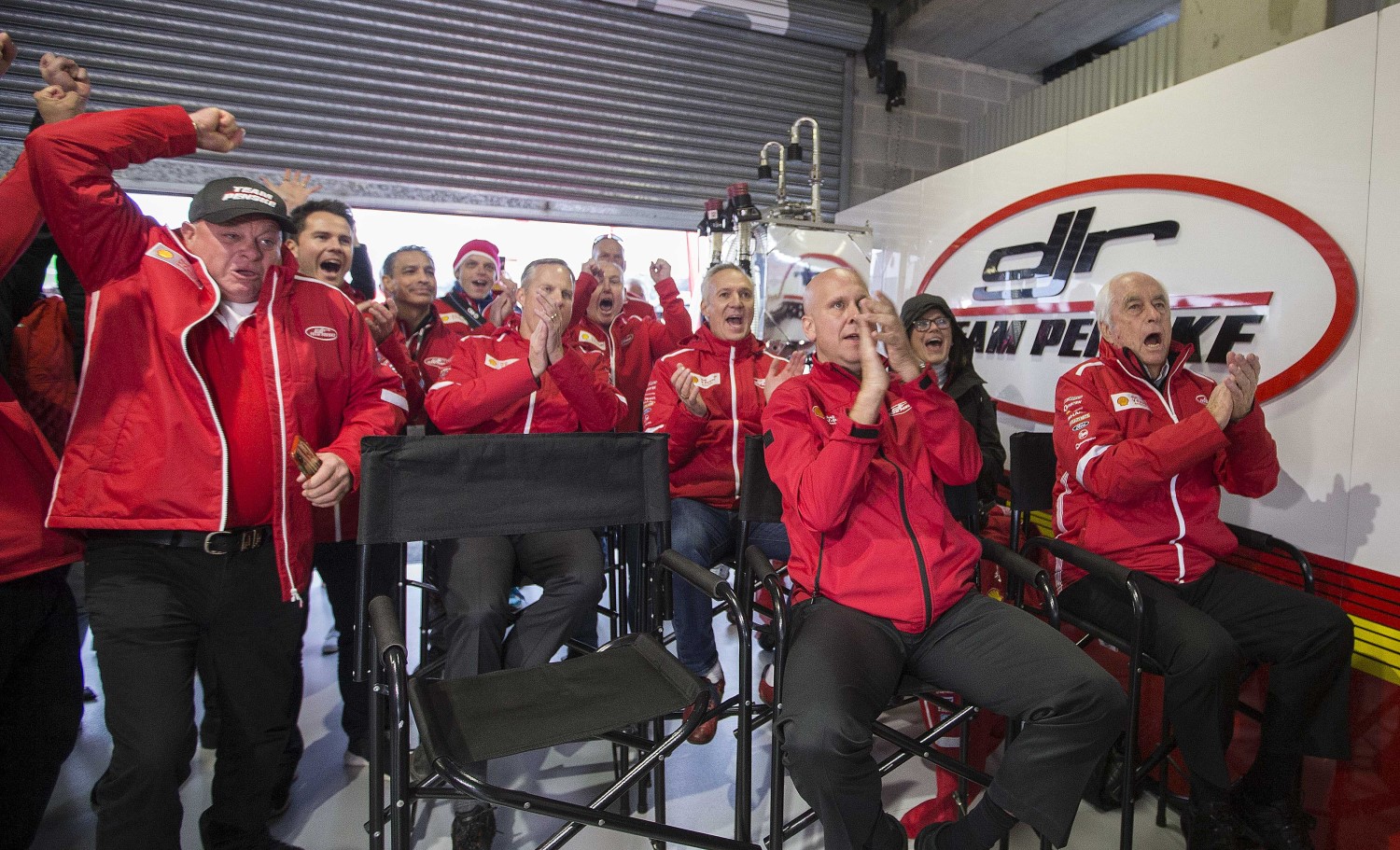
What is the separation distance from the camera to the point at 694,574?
6.60 feet

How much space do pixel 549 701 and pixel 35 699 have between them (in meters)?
1.30

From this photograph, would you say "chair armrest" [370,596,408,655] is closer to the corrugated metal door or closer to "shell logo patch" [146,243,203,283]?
"shell logo patch" [146,243,203,283]

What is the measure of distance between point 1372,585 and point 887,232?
3285mm

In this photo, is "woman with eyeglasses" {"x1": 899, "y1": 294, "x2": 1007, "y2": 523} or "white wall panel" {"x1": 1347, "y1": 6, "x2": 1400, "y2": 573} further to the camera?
"woman with eyeglasses" {"x1": 899, "y1": 294, "x2": 1007, "y2": 523}

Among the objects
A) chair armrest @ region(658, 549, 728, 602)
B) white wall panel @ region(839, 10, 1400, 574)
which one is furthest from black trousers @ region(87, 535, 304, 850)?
white wall panel @ region(839, 10, 1400, 574)

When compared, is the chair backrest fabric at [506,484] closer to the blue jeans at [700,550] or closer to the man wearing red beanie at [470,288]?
the blue jeans at [700,550]

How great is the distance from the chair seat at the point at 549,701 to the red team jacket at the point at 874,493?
1.62 feet

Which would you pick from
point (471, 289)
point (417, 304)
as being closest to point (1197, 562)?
point (417, 304)

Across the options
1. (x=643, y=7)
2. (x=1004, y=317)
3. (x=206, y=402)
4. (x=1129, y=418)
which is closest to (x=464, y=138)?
(x=643, y=7)

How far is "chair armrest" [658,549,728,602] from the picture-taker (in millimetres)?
1908

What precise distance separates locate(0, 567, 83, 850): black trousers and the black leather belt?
0.31 meters

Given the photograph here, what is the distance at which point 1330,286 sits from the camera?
2.45 metres

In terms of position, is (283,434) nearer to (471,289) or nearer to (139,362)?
(139,362)

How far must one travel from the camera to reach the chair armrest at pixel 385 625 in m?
1.66
